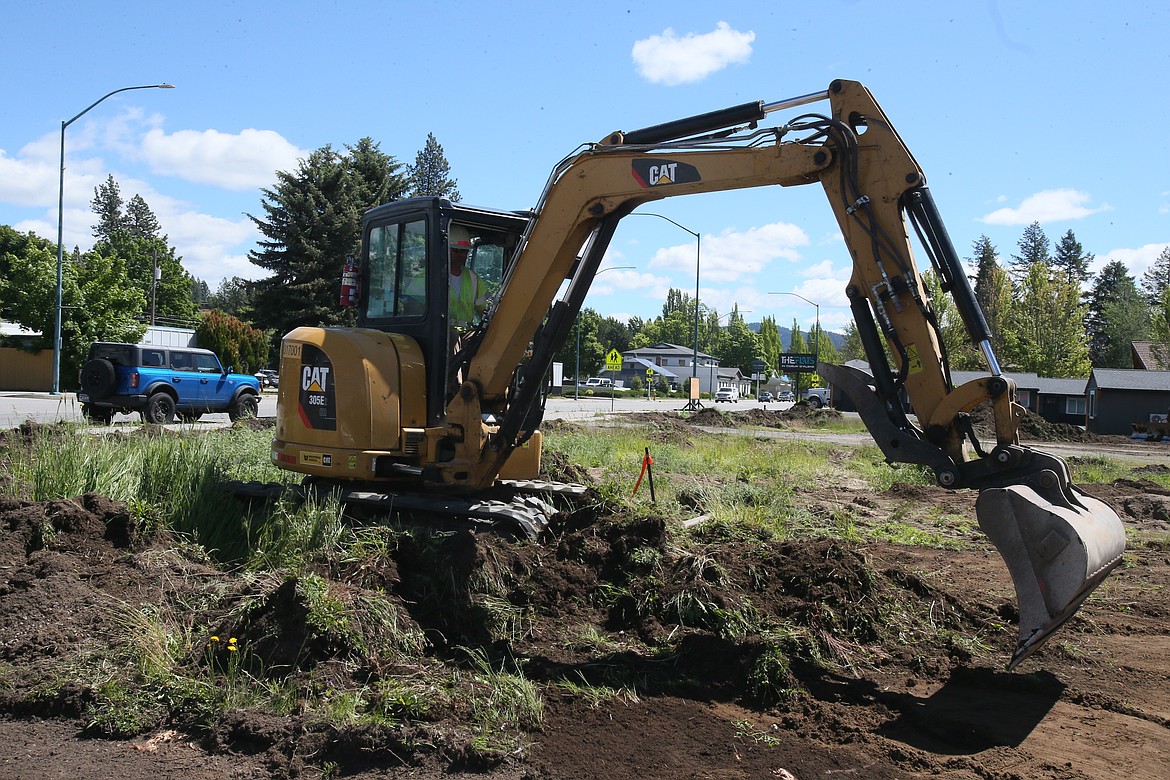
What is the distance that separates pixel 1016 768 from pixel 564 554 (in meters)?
3.78

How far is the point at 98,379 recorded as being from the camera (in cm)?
2133

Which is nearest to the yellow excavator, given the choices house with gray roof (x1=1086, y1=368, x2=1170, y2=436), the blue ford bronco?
the blue ford bronco

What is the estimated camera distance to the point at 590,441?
20359mm

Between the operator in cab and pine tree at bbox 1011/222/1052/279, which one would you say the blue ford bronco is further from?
pine tree at bbox 1011/222/1052/279

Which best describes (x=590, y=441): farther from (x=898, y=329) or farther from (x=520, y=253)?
(x=898, y=329)

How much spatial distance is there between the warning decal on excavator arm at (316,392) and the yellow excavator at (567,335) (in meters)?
0.02

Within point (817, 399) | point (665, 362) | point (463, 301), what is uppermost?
point (665, 362)

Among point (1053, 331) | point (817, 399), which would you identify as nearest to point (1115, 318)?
point (1053, 331)

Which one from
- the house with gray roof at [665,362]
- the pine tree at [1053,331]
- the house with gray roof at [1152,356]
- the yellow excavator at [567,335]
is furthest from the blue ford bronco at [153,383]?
the house with gray roof at [665,362]

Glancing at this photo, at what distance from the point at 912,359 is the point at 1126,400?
147 ft

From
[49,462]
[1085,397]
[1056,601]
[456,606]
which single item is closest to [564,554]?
[456,606]

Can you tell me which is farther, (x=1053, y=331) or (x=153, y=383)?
(x=1053, y=331)

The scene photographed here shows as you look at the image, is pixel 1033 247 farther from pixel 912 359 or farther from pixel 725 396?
pixel 912 359

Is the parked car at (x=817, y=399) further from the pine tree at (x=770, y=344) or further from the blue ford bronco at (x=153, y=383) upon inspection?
the blue ford bronco at (x=153, y=383)
